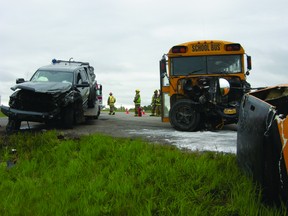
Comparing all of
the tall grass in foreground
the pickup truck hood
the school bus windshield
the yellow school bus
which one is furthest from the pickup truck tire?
the school bus windshield

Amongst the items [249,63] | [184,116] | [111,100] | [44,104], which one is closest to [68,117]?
[44,104]

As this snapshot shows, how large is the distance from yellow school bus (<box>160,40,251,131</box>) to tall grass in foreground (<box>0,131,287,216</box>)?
3391 mm

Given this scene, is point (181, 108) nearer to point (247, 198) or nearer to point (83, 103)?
point (83, 103)

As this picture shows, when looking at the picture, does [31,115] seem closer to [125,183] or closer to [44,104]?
[44,104]

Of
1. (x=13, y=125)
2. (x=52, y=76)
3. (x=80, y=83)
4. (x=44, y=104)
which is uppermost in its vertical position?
(x=52, y=76)

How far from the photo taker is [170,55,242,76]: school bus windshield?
10484 mm

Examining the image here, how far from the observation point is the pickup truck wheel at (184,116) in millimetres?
9875

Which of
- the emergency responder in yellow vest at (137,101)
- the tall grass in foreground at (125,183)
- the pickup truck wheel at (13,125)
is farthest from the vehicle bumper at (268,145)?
the emergency responder in yellow vest at (137,101)

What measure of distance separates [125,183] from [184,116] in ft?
17.5

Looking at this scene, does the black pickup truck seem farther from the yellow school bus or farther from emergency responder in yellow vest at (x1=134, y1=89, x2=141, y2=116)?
emergency responder in yellow vest at (x1=134, y1=89, x2=141, y2=116)

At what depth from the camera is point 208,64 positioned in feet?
34.5

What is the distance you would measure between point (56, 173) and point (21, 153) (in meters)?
1.52

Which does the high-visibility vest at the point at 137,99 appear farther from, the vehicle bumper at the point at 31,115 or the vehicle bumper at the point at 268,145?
the vehicle bumper at the point at 268,145

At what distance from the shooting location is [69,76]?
11.4 m
